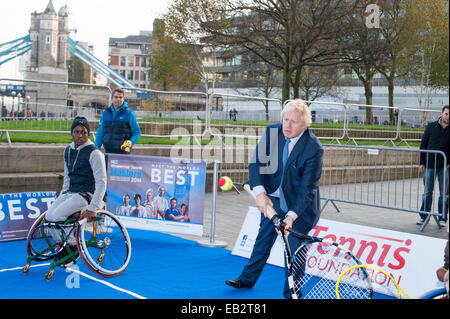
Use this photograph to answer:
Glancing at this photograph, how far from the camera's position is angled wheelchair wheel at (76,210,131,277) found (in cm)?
625

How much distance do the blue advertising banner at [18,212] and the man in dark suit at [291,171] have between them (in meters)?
4.37

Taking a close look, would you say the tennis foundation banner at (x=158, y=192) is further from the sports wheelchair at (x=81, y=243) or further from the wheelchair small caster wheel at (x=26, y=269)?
the wheelchair small caster wheel at (x=26, y=269)

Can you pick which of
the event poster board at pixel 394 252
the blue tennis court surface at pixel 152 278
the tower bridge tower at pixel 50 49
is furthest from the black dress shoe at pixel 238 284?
the tower bridge tower at pixel 50 49

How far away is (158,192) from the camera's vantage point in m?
8.44

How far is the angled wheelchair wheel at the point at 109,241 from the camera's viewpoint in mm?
6254

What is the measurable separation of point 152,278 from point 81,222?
1034 mm

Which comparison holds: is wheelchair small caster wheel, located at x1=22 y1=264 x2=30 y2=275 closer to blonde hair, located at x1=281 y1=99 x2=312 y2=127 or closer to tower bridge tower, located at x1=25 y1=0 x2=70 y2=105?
blonde hair, located at x1=281 y1=99 x2=312 y2=127

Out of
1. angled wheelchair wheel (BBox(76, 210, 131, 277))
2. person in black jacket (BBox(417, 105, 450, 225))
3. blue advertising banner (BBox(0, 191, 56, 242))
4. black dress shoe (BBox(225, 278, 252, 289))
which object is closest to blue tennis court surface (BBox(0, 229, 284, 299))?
black dress shoe (BBox(225, 278, 252, 289))

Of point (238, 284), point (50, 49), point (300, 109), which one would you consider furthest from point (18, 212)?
point (50, 49)

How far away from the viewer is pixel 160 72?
46.7 m

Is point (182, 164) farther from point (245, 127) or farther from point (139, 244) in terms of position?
point (245, 127)

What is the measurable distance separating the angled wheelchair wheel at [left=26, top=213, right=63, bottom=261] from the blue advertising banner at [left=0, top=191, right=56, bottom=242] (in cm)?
179
